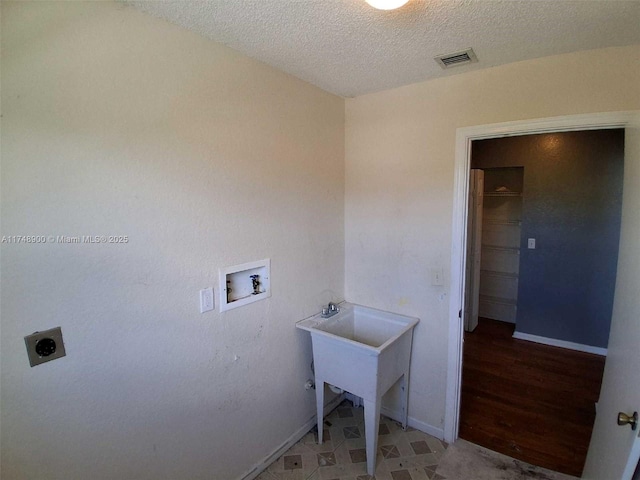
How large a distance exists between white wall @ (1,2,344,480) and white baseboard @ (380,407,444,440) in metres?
0.86

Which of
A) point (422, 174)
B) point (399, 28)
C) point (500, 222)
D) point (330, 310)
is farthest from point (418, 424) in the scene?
point (500, 222)

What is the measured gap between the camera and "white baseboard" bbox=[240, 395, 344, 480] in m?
1.89

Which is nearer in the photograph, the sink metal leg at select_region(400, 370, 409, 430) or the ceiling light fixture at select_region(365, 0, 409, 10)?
the ceiling light fixture at select_region(365, 0, 409, 10)

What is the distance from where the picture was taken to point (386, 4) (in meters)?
1.14

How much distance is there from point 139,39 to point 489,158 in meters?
3.75

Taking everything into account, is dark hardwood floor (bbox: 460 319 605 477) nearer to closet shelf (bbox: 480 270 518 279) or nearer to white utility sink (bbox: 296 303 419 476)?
white utility sink (bbox: 296 303 419 476)

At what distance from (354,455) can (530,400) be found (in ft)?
5.25

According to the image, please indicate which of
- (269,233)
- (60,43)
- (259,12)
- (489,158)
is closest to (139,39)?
(60,43)

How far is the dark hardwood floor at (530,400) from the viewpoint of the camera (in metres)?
2.12

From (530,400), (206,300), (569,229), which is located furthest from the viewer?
(569,229)

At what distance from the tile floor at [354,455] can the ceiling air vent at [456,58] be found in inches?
92.9

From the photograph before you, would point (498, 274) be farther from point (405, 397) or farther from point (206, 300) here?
point (206, 300)

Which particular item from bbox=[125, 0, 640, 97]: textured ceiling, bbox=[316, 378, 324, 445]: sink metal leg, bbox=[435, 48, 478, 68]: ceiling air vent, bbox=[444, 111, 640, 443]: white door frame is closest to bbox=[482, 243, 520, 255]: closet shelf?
bbox=[444, 111, 640, 443]: white door frame

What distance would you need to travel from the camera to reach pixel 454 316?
2.10 metres
